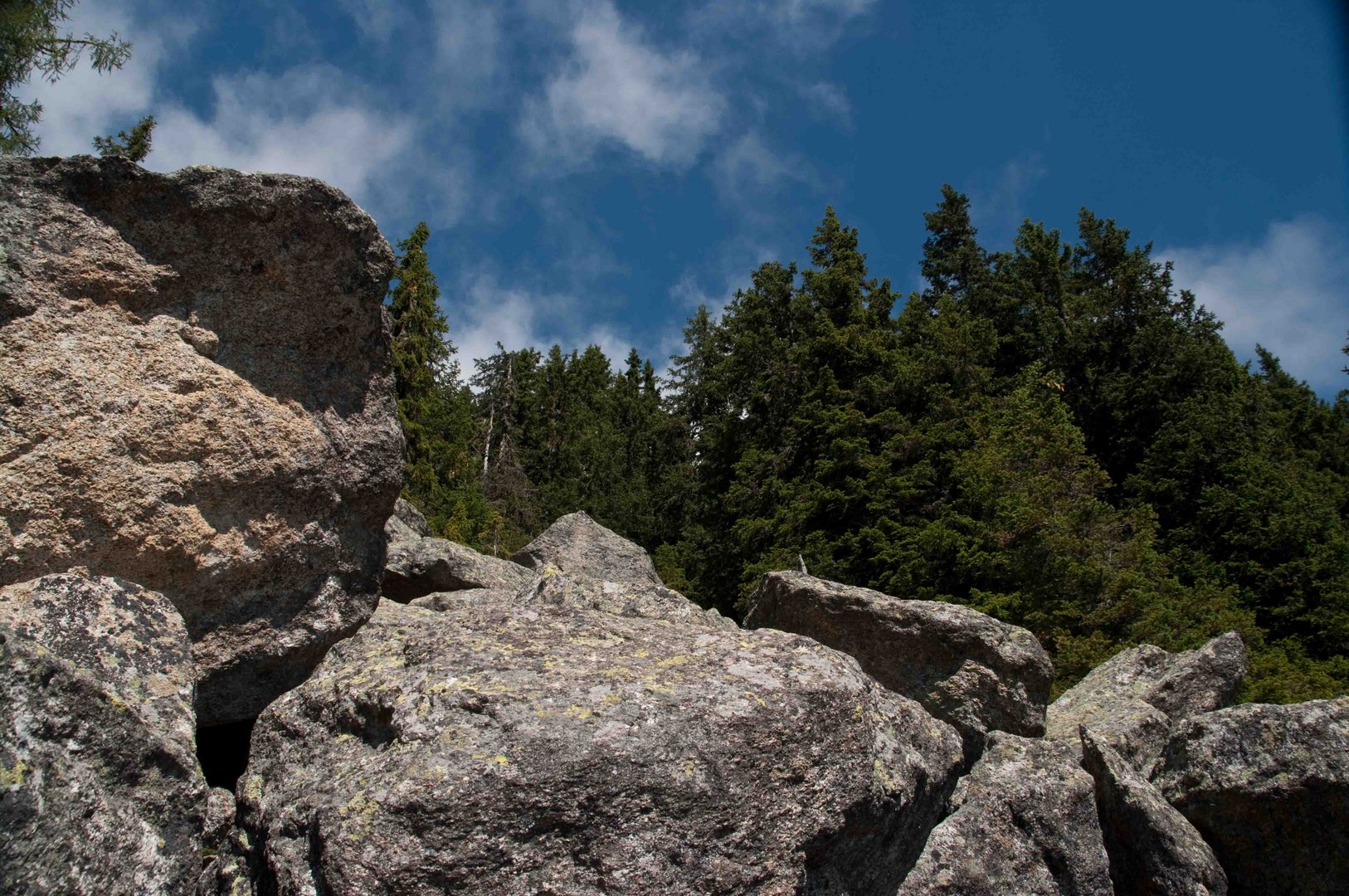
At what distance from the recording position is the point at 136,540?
17.5 ft

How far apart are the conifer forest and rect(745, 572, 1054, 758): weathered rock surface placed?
996cm

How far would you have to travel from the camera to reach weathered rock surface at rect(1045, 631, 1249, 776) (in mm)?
8047

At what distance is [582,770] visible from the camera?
12.8 feet

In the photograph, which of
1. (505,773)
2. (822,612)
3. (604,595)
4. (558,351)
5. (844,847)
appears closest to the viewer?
(505,773)

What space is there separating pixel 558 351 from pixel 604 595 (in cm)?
5397

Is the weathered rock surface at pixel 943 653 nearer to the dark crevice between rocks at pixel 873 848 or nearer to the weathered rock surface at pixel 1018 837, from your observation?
the weathered rock surface at pixel 1018 837

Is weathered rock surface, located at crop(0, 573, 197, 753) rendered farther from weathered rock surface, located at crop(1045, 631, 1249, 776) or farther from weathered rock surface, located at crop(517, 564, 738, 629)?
weathered rock surface, located at crop(1045, 631, 1249, 776)

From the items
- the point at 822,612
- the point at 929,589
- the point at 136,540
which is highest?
the point at 929,589

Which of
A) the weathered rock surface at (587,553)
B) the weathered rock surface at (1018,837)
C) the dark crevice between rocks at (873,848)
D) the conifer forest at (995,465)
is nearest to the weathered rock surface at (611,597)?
the dark crevice between rocks at (873,848)

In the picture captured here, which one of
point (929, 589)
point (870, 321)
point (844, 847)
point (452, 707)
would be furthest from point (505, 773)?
point (870, 321)

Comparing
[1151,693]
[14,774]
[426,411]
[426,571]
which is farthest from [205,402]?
[426,411]

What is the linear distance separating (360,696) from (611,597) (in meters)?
2.41

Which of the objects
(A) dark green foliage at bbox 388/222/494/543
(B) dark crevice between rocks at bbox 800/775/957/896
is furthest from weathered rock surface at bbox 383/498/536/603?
(A) dark green foliage at bbox 388/222/494/543

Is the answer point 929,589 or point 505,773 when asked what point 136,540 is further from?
point 929,589
